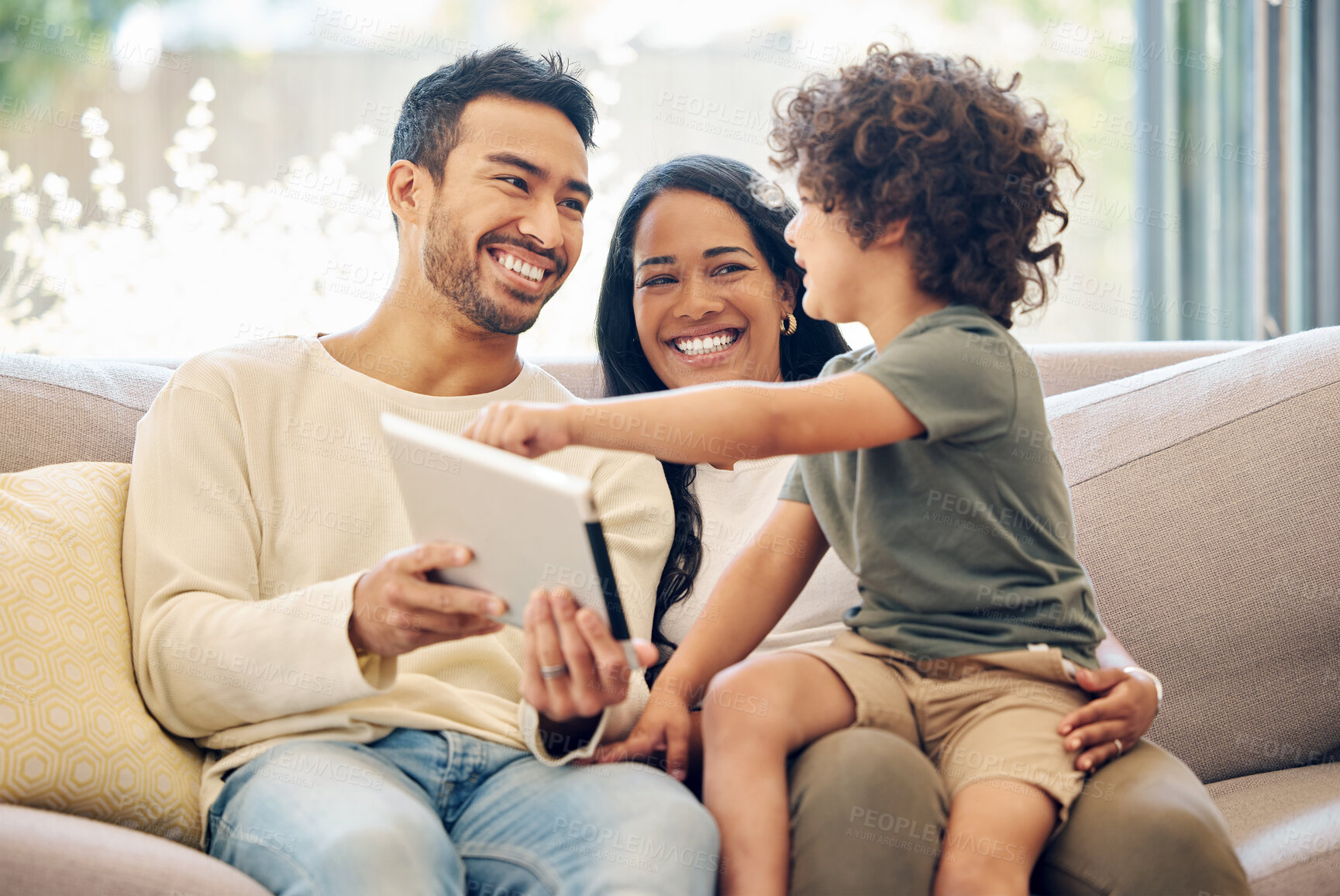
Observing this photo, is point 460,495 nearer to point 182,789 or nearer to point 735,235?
point 182,789

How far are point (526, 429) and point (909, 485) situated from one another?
458 mm

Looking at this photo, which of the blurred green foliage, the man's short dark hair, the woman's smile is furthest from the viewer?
the blurred green foliage

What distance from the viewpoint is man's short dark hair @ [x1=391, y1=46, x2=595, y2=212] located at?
1.63 metres

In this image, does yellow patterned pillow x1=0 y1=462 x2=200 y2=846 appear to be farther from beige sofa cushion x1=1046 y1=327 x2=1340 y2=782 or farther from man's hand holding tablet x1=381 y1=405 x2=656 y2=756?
beige sofa cushion x1=1046 y1=327 x2=1340 y2=782

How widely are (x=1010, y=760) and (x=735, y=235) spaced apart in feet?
3.23

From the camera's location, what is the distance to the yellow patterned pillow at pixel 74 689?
111 cm

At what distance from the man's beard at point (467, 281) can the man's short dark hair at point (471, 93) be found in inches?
3.8

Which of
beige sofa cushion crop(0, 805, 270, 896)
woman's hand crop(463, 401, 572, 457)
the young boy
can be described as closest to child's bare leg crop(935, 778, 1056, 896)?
the young boy

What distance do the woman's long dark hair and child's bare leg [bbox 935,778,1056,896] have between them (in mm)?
724

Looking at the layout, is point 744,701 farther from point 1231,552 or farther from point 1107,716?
point 1231,552

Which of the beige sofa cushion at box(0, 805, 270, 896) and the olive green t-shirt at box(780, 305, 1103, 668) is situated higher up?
the olive green t-shirt at box(780, 305, 1103, 668)

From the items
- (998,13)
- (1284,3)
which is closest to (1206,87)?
(1284,3)

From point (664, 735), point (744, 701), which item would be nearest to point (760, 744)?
point (744, 701)

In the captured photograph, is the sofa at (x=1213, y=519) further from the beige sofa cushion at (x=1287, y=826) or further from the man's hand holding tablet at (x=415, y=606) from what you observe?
the man's hand holding tablet at (x=415, y=606)
